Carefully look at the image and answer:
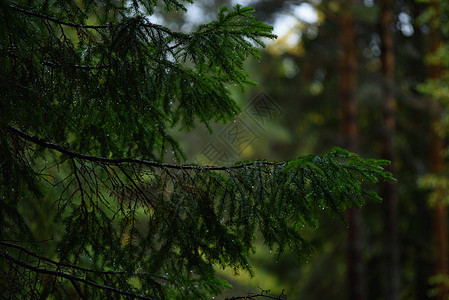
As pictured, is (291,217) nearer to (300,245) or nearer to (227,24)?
Result: (300,245)

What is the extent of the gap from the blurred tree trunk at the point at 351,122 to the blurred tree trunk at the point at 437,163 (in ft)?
5.10

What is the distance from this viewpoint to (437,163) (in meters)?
9.34

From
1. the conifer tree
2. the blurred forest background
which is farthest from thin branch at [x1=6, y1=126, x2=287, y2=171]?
the blurred forest background

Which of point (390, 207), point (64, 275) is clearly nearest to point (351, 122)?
point (390, 207)

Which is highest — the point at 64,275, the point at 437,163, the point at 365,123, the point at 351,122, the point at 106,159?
the point at 365,123

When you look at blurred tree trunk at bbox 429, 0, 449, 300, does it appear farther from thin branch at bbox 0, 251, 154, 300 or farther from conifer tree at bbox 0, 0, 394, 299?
thin branch at bbox 0, 251, 154, 300

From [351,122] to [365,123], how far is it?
364 centimetres

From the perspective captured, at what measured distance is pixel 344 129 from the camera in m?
9.33

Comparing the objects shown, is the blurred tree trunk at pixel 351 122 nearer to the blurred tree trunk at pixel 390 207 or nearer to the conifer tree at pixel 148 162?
the blurred tree trunk at pixel 390 207

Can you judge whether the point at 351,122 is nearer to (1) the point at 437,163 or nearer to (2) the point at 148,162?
(1) the point at 437,163

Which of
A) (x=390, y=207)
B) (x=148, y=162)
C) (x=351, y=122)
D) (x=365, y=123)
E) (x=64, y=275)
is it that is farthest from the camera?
(x=365, y=123)

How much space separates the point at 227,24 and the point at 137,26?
498 mm

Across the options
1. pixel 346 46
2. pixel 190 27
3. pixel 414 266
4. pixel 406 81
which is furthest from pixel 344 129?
pixel 190 27

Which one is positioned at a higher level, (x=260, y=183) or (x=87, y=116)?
(x=87, y=116)
